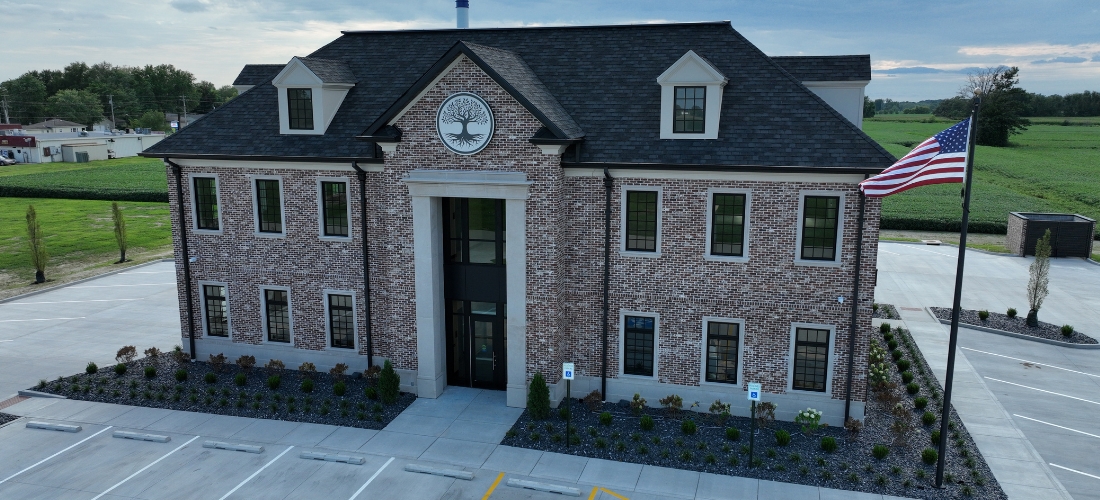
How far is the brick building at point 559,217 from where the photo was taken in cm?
1833

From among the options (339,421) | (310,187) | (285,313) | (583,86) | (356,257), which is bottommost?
(339,421)

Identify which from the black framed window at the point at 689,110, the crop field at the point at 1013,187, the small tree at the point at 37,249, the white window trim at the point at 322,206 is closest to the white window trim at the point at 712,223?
the black framed window at the point at 689,110

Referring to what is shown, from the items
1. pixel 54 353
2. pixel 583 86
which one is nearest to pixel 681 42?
pixel 583 86

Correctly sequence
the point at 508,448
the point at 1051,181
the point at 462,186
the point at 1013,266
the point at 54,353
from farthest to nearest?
the point at 1051,181, the point at 1013,266, the point at 54,353, the point at 462,186, the point at 508,448

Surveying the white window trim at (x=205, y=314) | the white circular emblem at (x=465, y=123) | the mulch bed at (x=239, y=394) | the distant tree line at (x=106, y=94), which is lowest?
the mulch bed at (x=239, y=394)

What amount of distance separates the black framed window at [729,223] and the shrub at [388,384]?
9580 millimetres

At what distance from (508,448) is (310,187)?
10232 mm

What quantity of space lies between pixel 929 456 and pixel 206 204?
22.0 metres

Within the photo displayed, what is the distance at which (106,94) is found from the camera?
479 feet

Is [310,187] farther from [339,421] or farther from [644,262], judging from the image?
[644,262]

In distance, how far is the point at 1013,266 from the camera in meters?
Answer: 39.5

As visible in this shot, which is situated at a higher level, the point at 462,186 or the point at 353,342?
the point at 462,186

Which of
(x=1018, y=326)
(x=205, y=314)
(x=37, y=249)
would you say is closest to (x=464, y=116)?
(x=205, y=314)

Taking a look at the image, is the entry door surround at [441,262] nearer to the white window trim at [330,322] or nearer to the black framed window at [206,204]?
the white window trim at [330,322]
